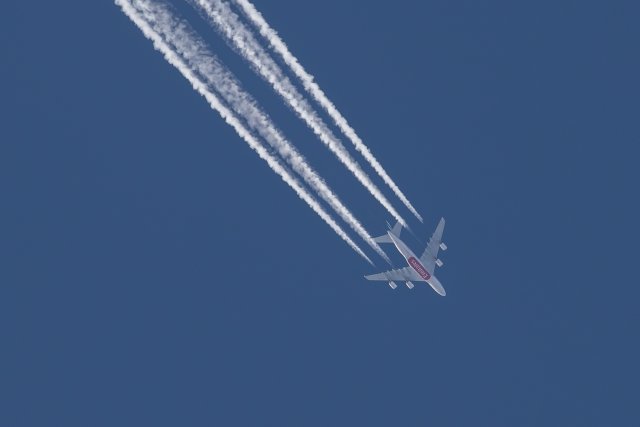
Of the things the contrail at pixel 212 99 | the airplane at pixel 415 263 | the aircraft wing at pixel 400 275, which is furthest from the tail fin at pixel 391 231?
the contrail at pixel 212 99

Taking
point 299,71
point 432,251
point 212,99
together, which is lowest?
point 212,99

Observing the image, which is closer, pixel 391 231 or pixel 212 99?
pixel 212 99

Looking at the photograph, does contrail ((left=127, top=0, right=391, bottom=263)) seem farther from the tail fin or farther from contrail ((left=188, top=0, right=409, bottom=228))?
the tail fin

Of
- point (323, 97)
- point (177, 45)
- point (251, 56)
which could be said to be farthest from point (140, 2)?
point (323, 97)

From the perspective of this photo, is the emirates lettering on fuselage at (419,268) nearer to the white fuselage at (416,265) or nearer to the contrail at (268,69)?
the white fuselage at (416,265)

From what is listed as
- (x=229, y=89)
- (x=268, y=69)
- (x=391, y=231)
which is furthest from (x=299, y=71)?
(x=391, y=231)

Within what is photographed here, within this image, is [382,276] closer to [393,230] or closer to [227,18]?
[393,230]

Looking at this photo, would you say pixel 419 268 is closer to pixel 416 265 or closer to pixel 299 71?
pixel 416 265
